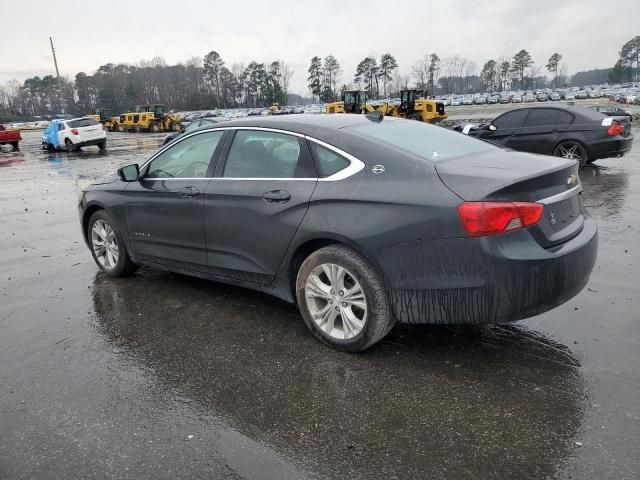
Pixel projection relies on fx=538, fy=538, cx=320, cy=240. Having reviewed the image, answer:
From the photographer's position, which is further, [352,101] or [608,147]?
[352,101]

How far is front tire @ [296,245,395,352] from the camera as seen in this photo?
343cm

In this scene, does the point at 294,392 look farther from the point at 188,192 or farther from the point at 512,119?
the point at 512,119

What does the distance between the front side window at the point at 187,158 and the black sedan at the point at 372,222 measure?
0.02 m

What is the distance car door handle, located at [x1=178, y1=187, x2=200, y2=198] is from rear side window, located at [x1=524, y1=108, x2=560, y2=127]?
30.8 feet

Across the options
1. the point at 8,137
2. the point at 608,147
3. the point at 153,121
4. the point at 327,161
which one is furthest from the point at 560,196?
the point at 153,121

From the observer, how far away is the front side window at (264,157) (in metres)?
3.90

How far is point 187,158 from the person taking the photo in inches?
186

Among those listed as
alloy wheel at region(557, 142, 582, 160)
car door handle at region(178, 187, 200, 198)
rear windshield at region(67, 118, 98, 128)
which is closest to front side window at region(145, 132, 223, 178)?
car door handle at region(178, 187, 200, 198)

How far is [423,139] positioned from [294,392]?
81.0 inches

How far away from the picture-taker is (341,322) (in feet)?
12.1

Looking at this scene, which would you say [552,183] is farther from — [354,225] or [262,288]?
[262,288]

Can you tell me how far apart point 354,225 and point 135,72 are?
132928mm

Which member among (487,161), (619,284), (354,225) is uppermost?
(487,161)

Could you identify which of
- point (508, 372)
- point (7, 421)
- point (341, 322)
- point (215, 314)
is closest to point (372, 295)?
point (341, 322)
